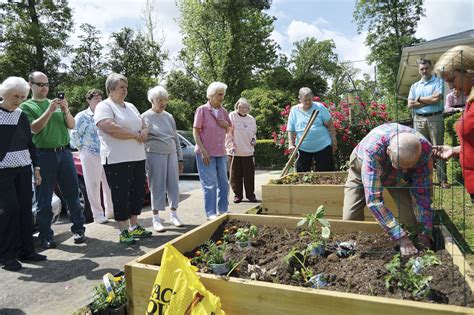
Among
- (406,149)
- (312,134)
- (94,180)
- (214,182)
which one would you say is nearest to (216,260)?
(406,149)

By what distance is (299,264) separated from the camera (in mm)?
2143

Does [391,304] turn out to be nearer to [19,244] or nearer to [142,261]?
[142,261]

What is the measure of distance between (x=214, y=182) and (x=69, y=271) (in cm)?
184

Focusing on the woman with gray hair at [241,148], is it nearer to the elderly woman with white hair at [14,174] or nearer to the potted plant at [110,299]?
the elderly woman with white hair at [14,174]

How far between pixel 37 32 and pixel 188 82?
34.0 feet

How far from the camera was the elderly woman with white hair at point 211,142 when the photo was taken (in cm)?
433

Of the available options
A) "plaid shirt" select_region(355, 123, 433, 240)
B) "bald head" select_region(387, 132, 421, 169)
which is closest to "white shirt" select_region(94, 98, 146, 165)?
"plaid shirt" select_region(355, 123, 433, 240)

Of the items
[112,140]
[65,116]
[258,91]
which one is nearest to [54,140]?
[65,116]

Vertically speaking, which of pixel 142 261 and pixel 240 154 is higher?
pixel 240 154

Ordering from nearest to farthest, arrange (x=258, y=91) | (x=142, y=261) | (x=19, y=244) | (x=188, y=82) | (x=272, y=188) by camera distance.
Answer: (x=142, y=261)
(x=19, y=244)
(x=272, y=188)
(x=258, y=91)
(x=188, y=82)

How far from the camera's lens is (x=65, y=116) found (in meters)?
3.86

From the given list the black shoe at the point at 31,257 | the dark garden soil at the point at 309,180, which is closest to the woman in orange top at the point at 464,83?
the dark garden soil at the point at 309,180

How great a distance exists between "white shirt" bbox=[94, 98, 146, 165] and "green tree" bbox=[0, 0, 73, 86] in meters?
16.9

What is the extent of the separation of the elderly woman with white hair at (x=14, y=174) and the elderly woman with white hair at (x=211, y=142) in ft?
5.79
